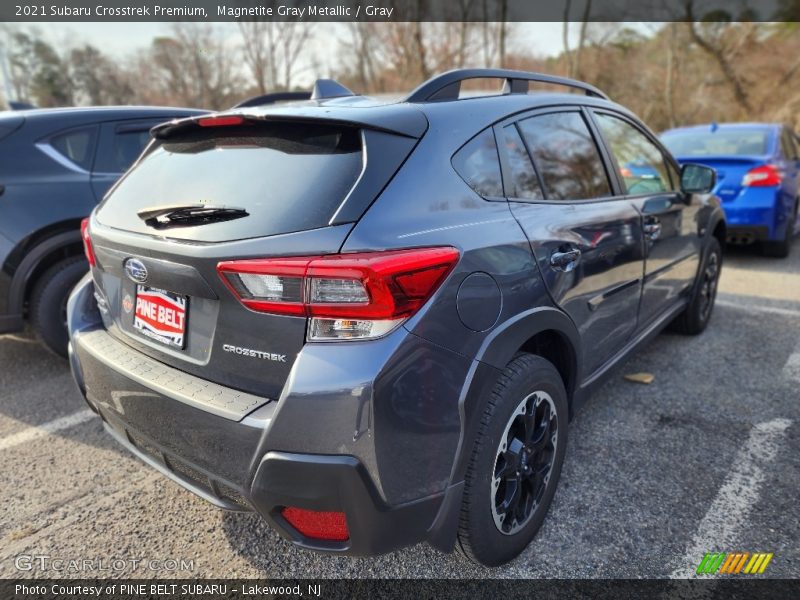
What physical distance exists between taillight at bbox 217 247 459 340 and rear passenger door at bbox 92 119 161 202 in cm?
287

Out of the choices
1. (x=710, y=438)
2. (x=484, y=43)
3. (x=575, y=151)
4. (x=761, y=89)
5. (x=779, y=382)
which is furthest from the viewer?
(x=484, y=43)

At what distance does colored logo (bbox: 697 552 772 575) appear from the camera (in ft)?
6.24

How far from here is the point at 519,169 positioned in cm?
205

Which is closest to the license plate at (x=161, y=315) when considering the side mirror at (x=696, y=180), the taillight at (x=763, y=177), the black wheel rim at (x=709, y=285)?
the side mirror at (x=696, y=180)

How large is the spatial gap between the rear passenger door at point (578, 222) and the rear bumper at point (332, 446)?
0.75 m

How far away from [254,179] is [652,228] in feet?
7.25

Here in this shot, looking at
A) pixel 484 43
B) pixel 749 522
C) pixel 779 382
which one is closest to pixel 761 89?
pixel 484 43

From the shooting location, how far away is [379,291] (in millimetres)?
1401

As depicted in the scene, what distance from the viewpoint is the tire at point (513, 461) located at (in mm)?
1692

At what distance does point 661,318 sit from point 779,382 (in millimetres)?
847

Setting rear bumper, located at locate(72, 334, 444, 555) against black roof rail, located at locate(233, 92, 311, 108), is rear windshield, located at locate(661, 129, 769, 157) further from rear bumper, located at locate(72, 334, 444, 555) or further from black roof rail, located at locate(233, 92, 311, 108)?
rear bumper, located at locate(72, 334, 444, 555)

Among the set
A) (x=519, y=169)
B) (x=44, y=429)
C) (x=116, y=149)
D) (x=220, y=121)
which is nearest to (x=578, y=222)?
(x=519, y=169)

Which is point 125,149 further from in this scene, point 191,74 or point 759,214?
point 191,74

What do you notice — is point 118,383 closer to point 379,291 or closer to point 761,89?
point 379,291
